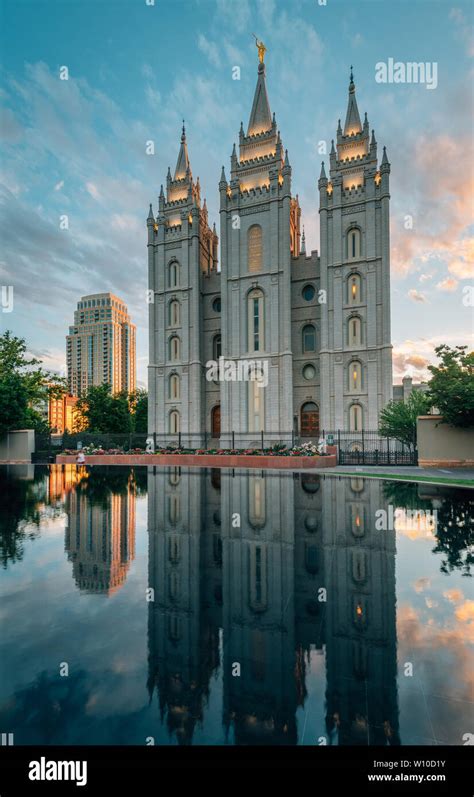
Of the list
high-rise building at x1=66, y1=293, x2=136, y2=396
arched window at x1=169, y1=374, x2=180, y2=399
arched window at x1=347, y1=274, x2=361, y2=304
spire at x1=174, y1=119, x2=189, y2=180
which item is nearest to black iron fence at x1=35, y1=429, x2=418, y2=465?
arched window at x1=169, y1=374, x2=180, y2=399

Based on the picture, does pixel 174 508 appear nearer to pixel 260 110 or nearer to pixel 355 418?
pixel 355 418

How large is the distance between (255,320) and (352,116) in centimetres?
2422

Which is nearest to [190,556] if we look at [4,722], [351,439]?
[4,722]

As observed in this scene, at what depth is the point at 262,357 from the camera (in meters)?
38.6

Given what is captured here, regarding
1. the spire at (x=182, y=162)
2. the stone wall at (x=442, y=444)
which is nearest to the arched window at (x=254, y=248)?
the spire at (x=182, y=162)

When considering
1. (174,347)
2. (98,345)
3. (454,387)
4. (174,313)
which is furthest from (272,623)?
(98,345)

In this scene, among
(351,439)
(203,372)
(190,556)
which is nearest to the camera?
(190,556)

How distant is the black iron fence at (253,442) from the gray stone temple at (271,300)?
82 cm

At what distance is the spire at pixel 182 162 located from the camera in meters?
46.7

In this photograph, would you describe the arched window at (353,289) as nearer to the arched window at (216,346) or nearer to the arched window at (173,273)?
the arched window at (216,346)

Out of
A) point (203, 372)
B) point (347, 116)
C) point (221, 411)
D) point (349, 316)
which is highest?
point (347, 116)

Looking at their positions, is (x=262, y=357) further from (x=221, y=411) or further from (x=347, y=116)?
(x=347, y=116)

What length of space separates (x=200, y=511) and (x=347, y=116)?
4688cm

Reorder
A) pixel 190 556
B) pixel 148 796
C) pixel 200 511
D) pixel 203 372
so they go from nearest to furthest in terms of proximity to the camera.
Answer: pixel 148 796 → pixel 190 556 → pixel 200 511 → pixel 203 372
